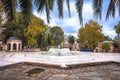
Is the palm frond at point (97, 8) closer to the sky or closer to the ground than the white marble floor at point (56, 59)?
closer to the sky

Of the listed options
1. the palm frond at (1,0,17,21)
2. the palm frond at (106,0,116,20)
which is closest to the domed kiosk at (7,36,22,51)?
the palm frond at (1,0,17,21)

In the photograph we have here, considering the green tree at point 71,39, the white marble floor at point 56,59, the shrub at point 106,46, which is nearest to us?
the white marble floor at point 56,59

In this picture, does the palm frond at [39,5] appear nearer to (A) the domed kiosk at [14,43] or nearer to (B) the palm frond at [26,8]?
(B) the palm frond at [26,8]

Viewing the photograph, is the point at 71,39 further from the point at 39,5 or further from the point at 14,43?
the point at 39,5

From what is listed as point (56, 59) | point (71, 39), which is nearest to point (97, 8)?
point (56, 59)

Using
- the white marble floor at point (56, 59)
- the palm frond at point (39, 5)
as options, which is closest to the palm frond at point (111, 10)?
the palm frond at point (39, 5)

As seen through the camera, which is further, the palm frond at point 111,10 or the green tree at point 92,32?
the green tree at point 92,32

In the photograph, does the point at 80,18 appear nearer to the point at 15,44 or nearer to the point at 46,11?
the point at 46,11

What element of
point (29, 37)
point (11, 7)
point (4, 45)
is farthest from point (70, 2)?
point (4, 45)

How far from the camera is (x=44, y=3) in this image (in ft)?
13.2

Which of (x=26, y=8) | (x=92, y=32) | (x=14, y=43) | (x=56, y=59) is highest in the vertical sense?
(x=92, y=32)

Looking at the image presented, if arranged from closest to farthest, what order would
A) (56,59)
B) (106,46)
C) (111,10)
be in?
1. (111,10)
2. (56,59)
3. (106,46)

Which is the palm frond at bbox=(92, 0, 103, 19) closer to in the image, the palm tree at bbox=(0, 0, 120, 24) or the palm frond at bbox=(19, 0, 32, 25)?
the palm tree at bbox=(0, 0, 120, 24)

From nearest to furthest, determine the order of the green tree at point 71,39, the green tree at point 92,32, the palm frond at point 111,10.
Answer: the palm frond at point 111,10, the green tree at point 92,32, the green tree at point 71,39
